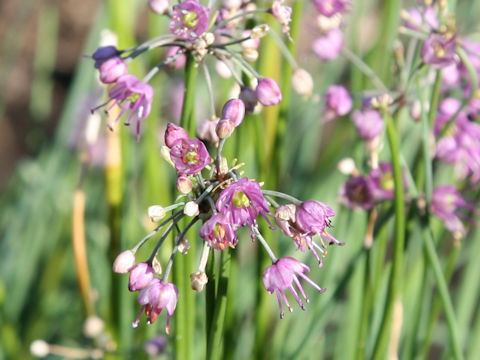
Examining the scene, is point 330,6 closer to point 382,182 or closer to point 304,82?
point 304,82

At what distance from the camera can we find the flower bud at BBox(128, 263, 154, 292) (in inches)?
33.9

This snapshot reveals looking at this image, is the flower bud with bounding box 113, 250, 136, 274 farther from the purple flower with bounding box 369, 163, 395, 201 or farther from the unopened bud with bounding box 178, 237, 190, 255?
the purple flower with bounding box 369, 163, 395, 201

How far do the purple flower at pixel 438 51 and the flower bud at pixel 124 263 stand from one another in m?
0.62

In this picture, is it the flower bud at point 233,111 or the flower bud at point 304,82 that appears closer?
the flower bud at point 233,111

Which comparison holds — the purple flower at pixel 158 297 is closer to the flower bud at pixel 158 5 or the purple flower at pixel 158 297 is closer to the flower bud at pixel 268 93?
the flower bud at pixel 268 93

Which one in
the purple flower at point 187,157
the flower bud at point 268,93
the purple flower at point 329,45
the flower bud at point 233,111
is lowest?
the purple flower at point 187,157

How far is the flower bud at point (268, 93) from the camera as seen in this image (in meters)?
0.93

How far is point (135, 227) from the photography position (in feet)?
7.18

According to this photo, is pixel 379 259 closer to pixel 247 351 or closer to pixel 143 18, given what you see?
pixel 247 351

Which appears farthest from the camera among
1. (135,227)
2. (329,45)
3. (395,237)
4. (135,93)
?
(135,227)

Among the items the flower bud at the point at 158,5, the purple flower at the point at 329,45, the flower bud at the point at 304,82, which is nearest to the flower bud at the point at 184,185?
the flower bud at the point at 158,5

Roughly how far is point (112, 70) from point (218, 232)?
325mm

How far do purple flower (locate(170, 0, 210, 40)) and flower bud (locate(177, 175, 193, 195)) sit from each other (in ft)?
0.77

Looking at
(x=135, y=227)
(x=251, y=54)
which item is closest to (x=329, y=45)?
(x=251, y=54)
